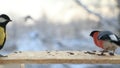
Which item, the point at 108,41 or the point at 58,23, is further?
the point at 58,23

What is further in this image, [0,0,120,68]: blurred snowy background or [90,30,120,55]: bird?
[0,0,120,68]: blurred snowy background

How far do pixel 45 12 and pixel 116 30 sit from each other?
0.47m

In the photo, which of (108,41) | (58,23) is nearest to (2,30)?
(108,41)

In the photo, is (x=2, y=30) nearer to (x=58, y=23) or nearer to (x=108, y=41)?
(x=108, y=41)

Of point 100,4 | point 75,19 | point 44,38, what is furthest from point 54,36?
point 100,4

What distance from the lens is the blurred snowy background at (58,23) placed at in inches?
67.2

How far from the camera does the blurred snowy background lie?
1.71 meters

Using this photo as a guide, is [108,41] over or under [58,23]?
under

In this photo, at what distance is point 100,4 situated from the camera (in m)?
1.73

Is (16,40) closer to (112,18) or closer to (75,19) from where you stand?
(75,19)

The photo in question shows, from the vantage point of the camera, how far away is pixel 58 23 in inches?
67.9

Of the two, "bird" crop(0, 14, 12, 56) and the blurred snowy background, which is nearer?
"bird" crop(0, 14, 12, 56)

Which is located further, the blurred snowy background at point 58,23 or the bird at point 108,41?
the blurred snowy background at point 58,23

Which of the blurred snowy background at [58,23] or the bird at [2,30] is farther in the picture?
the blurred snowy background at [58,23]
